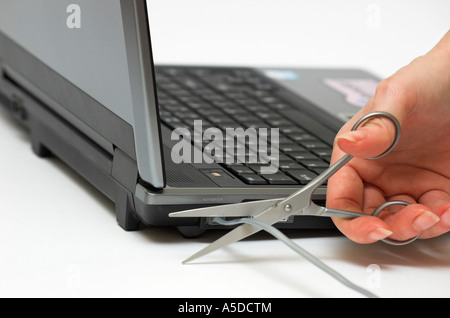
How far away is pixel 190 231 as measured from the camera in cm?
75

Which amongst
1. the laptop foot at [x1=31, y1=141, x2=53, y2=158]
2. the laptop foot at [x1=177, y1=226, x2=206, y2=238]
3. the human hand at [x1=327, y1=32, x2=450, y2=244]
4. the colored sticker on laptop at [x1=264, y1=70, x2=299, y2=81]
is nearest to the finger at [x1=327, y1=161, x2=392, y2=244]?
Answer: the human hand at [x1=327, y1=32, x2=450, y2=244]

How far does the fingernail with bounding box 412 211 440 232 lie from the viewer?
685 millimetres

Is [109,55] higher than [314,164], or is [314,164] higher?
[109,55]

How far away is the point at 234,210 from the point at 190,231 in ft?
0.24

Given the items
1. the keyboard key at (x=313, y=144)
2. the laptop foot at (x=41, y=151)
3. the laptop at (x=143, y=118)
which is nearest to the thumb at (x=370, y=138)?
the laptop at (x=143, y=118)

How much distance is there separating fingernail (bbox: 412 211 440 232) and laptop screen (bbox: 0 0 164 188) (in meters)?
0.22

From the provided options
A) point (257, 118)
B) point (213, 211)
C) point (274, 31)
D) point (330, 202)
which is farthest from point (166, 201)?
point (274, 31)

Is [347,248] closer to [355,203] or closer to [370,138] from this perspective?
[355,203]

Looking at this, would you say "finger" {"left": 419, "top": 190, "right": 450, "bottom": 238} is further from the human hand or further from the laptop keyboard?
the laptop keyboard

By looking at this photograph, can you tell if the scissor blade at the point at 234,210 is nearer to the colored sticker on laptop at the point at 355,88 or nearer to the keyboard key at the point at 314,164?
the keyboard key at the point at 314,164

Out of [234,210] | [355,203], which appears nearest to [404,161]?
[355,203]

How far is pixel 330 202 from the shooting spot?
2.41 feet
